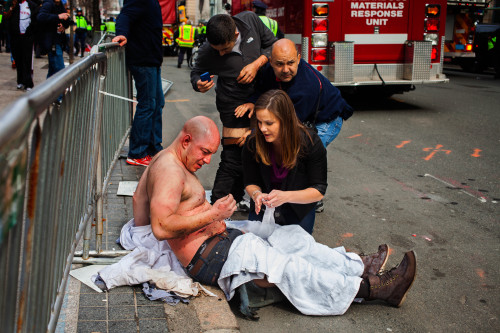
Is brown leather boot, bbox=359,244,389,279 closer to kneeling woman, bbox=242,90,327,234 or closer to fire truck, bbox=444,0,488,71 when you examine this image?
kneeling woman, bbox=242,90,327,234

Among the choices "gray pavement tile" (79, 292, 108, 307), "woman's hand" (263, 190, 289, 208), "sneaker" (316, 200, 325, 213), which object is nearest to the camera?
"gray pavement tile" (79, 292, 108, 307)

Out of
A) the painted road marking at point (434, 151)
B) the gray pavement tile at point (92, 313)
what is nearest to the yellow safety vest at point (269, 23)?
the painted road marking at point (434, 151)

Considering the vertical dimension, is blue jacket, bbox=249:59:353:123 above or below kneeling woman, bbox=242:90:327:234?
above

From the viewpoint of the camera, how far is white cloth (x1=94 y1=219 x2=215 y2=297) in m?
3.29

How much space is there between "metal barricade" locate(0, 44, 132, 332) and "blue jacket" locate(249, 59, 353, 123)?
1.48m

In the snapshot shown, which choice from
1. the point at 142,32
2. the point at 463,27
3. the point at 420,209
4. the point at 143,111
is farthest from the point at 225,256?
the point at 463,27

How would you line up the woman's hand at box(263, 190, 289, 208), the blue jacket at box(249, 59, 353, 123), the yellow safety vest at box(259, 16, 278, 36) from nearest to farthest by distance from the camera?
the woman's hand at box(263, 190, 289, 208)
the blue jacket at box(249, 59, 353, 123)
the yellow safety vest at box(259, 16, 278, 36)

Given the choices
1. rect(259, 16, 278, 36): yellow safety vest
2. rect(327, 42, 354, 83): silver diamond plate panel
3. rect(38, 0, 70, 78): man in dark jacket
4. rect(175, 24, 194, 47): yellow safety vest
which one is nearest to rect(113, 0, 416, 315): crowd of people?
rect(259, 16, 278, 36): yellow safety vest

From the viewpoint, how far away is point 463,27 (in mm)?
18516

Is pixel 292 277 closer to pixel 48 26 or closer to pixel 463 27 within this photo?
pixel 48 26

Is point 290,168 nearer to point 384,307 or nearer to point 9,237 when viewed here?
point 384,307

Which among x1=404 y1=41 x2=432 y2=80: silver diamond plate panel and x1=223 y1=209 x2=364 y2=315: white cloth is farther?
x1=404 y1=41 x2=432 y2=80: silver diamond plate panel

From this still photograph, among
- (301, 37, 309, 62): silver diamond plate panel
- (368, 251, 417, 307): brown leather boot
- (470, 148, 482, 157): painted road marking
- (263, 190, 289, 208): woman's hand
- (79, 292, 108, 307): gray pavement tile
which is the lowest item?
(470, 148, 482, 157): painted road marking

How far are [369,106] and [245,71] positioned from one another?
7.28m
